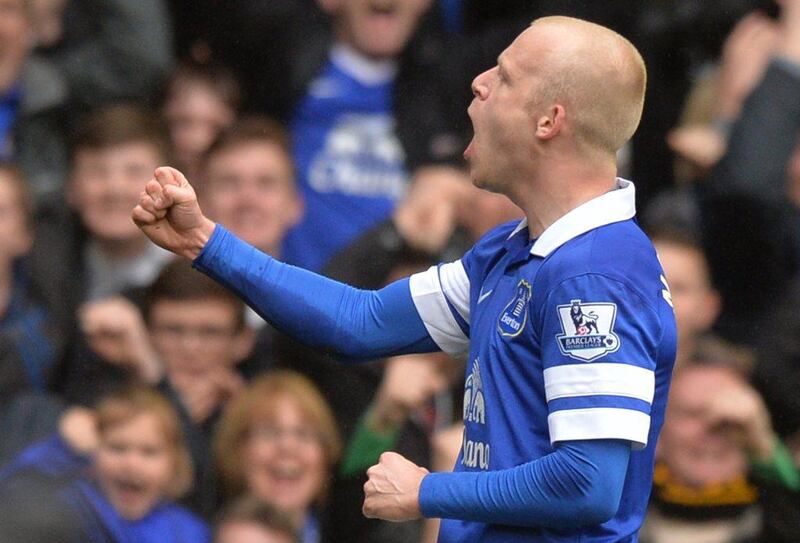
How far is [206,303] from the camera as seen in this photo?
189 inches

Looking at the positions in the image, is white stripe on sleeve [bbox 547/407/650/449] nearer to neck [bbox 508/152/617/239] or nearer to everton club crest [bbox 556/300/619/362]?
everton club crest [bbox 556/300/619/362]

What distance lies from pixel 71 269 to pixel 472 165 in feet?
8.01

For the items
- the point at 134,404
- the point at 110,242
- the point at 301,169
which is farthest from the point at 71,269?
the point at 301,169

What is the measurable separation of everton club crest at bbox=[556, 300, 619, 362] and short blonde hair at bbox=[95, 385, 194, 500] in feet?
7.92

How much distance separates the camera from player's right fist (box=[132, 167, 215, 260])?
2.64m

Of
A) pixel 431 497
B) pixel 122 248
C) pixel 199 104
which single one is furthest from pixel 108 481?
pixel 431 497

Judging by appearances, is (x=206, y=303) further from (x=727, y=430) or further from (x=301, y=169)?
(x=727, y=430)

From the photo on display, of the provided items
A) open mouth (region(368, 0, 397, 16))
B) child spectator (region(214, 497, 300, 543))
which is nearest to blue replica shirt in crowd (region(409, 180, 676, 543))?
child spectator (region(214, 497, 300, 543))

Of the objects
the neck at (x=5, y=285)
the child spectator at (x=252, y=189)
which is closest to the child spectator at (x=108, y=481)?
the neck at (x=5, y=285)

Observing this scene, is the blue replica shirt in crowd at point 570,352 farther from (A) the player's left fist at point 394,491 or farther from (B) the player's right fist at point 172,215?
(B) the player's right fist at point 172,215

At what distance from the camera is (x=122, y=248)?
16.0ft

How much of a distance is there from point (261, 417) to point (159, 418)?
30 cm

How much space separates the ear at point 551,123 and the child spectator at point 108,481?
2.34m

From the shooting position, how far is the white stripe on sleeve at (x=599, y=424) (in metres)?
2.39
